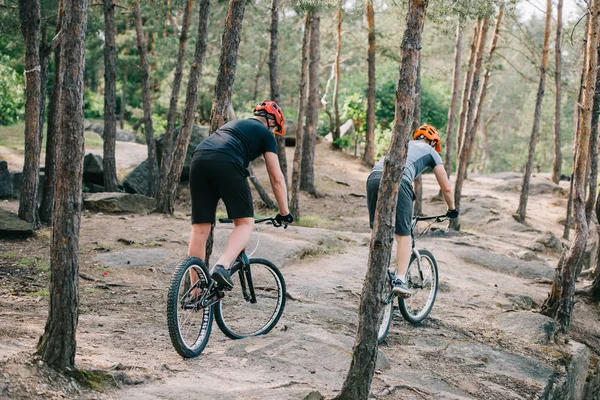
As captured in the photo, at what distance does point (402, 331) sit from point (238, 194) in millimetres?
2937

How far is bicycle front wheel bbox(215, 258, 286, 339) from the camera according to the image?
6406mm

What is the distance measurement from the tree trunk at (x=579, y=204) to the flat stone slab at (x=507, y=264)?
3764mm

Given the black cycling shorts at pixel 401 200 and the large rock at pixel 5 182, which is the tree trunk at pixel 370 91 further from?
the black cycling shorts at pixel 401 200

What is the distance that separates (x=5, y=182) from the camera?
17.4m

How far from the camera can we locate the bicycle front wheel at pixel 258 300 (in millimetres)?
6406

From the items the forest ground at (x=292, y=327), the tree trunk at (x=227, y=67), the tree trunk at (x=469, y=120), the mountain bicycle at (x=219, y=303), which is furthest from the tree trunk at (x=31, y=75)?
the tree trunk at (x=469, y=120)

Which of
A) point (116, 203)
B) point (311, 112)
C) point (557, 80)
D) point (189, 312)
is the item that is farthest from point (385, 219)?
point (557, 80)

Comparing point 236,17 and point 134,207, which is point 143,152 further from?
point 236,17

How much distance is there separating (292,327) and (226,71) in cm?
284

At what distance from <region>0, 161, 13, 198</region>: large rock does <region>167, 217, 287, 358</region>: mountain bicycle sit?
39.0ft

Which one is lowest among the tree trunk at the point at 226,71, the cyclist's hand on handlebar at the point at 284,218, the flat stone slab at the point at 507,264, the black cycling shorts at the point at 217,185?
the flat stone slab at the point at 507,264

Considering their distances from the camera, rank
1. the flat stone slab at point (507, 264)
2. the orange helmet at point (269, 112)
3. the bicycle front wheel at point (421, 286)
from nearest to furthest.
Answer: the orange helmet at point (269, 112) → the bicycle front wheel at point (421, 286) → the flat stone slab at point (507, 264)

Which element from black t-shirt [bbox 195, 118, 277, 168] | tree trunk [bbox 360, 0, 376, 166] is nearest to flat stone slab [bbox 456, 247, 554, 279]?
black t-shirt [bbox 195, 118, 277, 168]

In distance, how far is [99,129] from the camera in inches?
1367
